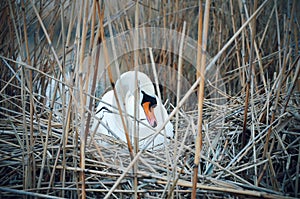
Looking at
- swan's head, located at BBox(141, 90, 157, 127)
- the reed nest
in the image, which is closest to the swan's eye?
swan's head, located at BBox(141, 90, 157, 127)

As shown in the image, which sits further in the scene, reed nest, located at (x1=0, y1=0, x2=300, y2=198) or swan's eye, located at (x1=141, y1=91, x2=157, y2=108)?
swan's eye, located at (x1=141, y1=91, x2=157, y2=108)

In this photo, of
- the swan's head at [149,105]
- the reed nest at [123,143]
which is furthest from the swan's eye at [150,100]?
the reed nest at [123,143]

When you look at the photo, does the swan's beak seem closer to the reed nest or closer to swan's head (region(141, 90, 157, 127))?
swan's head (region(141, 90, 157, 127))

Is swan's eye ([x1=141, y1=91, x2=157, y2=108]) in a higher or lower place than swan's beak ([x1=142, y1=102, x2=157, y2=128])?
higher

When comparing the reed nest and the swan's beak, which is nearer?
the reed nest

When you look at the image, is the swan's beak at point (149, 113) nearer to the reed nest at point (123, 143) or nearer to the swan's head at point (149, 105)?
the swan's head at point (149, 105)

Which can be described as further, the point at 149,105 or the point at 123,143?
the point at 149,105

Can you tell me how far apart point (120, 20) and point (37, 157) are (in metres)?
0.91

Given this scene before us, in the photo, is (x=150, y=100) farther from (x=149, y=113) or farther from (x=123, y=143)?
(x=123, y=143)

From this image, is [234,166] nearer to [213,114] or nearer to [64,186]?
[64,186]

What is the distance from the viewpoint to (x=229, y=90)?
1852 mm

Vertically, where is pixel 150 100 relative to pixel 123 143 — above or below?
above

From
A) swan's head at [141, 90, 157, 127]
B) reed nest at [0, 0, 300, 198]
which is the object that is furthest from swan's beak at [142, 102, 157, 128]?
reed nest at [0, 0, 300, 198]

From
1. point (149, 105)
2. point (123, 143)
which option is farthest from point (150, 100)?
point (123, 143)
